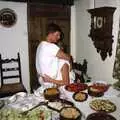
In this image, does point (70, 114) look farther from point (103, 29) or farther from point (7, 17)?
point (7, 17)

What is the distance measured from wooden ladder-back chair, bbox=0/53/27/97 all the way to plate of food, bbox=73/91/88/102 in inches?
Answer: 70.4

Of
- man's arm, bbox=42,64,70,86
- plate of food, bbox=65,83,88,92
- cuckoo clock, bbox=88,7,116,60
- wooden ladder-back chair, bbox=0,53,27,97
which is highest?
cuckoo clock, bbox=88,7,116,60

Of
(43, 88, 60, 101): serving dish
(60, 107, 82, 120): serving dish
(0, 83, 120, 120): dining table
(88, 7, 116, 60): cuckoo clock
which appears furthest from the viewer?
(88, 7, 116, 60): cuckoo clock

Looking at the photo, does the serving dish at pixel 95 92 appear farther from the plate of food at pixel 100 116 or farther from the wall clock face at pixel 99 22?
the wall clock face at pixel 99 22

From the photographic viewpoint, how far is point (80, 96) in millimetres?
1775

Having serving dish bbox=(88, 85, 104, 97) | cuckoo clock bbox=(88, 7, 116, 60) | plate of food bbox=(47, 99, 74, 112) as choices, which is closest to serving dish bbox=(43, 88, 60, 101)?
plate of food bbox=(47, 99, 74, 112)

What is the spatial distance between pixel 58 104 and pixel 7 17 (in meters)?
2.46

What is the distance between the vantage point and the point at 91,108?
1.62 meters

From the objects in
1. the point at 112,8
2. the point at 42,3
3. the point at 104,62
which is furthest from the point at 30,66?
the point at 112,8

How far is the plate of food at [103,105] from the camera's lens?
5.16 feet

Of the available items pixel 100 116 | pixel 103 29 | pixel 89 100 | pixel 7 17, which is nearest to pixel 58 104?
pixel 89 100

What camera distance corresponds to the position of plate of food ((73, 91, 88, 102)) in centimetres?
173

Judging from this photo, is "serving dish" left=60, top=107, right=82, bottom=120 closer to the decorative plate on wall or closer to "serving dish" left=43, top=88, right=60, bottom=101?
"serving dish" left=43, top=88, right=60, bottom=101

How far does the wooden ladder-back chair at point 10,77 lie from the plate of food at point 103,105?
1.95 metres
